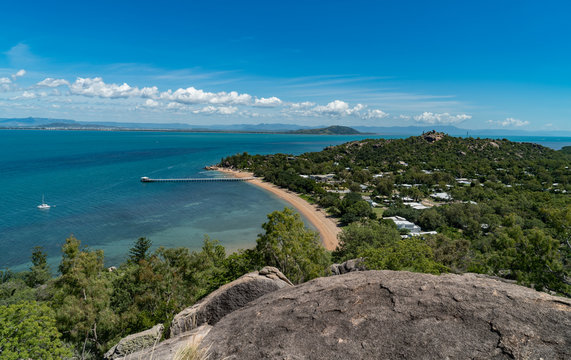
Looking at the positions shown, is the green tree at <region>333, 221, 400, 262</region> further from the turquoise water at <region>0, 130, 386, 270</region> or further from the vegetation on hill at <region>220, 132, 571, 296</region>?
the turquoise water at <region>0, 130, 386, 270</region>

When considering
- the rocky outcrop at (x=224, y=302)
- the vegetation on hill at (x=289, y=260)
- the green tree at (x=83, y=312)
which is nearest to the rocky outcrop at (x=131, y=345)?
the rocky outcrop at (x=224, y=302)

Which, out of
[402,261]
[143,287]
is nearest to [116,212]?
[143,287]

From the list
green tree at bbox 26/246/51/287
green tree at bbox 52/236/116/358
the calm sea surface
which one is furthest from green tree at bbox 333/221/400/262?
green tree at bbox 26/246/51/287

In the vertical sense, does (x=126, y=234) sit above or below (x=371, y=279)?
below

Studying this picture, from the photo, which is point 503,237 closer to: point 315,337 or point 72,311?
point 315,337

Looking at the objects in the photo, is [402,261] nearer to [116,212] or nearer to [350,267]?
[350,267]

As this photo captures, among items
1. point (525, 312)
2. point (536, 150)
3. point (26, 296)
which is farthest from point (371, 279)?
point (536, 150)
